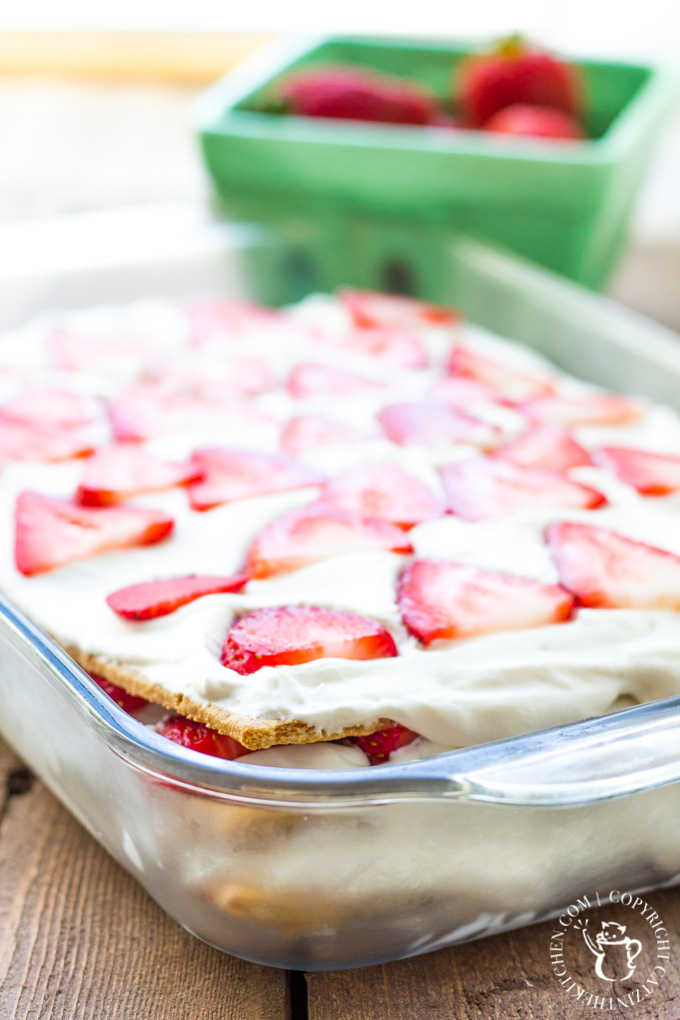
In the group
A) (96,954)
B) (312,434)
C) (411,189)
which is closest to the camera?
(96,954)

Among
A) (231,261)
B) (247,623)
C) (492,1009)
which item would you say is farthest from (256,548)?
(231,261)

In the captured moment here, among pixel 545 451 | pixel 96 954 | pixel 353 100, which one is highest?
pixel 353 100

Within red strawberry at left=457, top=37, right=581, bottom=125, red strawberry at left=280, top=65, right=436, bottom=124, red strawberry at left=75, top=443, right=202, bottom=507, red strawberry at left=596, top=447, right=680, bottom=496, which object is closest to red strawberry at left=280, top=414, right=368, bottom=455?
red strawberry at left=75, top=443, right=202, bottom=507

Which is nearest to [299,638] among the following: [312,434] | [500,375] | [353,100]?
[312,434]

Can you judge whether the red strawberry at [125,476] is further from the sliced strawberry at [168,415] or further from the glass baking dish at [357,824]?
the glass baking dish at [357,824]

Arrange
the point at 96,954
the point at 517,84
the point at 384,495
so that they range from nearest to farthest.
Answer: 1. the point at 96,954
2. the point at 384,495
3. the point at 517,84

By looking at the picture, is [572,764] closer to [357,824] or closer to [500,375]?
[357,824]
